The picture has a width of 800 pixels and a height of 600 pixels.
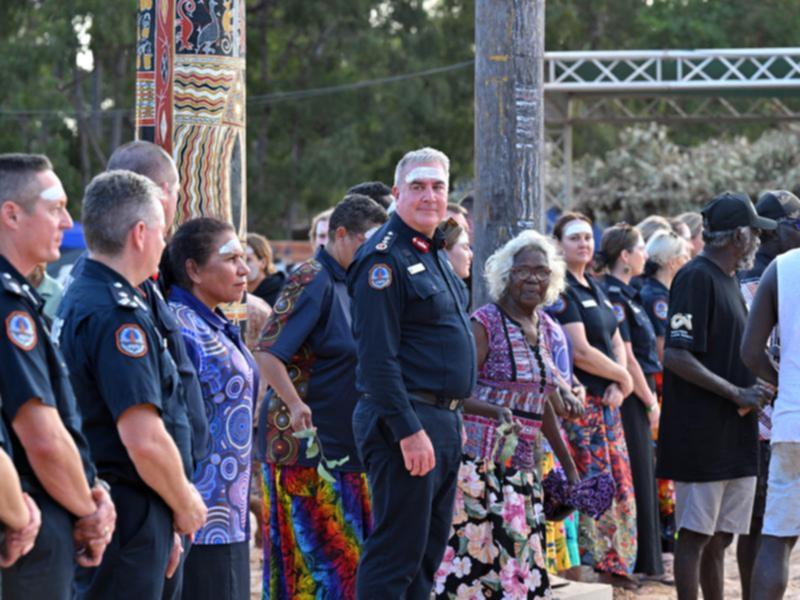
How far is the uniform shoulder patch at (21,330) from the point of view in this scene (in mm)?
3622

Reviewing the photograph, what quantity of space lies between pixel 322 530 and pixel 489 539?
758 mm

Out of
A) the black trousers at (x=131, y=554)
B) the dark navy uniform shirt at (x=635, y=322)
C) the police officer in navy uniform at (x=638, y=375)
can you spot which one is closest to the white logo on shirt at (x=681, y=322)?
the police officer in navy uniform at (x=638, y=375)

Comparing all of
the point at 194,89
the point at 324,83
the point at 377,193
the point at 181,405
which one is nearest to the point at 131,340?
the point at 181,405

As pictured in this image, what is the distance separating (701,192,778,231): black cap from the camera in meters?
6.78

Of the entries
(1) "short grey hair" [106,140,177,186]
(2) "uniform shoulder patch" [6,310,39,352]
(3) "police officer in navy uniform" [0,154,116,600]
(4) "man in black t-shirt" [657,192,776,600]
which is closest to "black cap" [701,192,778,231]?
(4) "man in black t-shirt" [657,192,776,600]

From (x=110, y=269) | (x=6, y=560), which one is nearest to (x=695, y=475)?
(x=110, y=269)

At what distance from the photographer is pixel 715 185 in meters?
25.5

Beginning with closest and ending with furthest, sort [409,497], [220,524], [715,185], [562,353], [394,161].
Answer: [220,524] → [409,497] → [562,353] → [715,185] → [394,161]

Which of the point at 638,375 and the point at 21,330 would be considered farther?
the point at 638,375

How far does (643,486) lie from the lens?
8.68 meters

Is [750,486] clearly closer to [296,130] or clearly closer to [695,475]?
[695,475]

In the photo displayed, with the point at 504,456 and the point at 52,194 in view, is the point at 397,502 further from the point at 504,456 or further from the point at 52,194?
the point at 52,194

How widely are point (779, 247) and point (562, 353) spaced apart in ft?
3.96

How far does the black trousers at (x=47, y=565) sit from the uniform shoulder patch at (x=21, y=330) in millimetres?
405
